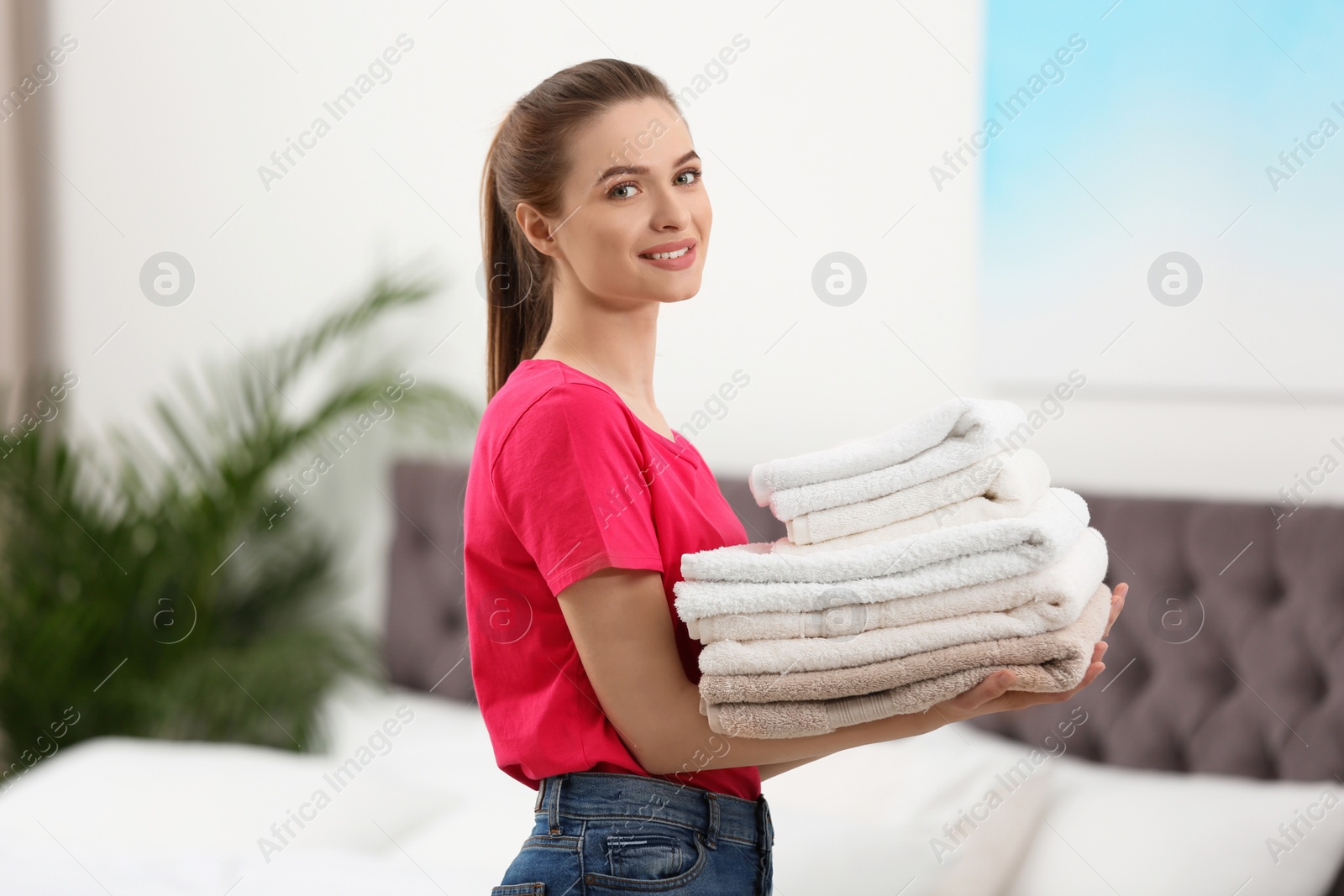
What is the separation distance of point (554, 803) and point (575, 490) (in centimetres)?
25

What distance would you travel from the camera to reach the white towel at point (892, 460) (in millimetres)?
835

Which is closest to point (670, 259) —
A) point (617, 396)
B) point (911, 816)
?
point (617, 396)

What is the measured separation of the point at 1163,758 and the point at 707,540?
3.40 feet

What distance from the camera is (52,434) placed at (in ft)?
9.05

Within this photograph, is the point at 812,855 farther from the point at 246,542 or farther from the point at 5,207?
the point at 5,207

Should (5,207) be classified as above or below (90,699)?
above

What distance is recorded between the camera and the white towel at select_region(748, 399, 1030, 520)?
84 centimetres

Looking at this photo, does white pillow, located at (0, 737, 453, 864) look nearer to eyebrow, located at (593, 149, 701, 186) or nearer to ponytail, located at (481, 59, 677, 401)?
ponytail, located at (481, 59, 677, 401)

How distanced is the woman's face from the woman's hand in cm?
39

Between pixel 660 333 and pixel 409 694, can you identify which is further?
pixel 409 694

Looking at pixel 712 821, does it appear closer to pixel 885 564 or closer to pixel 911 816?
pixel 885 564

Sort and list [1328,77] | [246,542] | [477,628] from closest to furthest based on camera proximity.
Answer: [477,628] < [1328,77] < [246,542]

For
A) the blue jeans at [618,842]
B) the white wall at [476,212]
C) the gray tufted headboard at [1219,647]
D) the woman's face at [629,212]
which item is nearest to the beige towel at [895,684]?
the blue jeans at [618,842]

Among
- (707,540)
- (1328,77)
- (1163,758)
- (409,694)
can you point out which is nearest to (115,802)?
(409,694)
